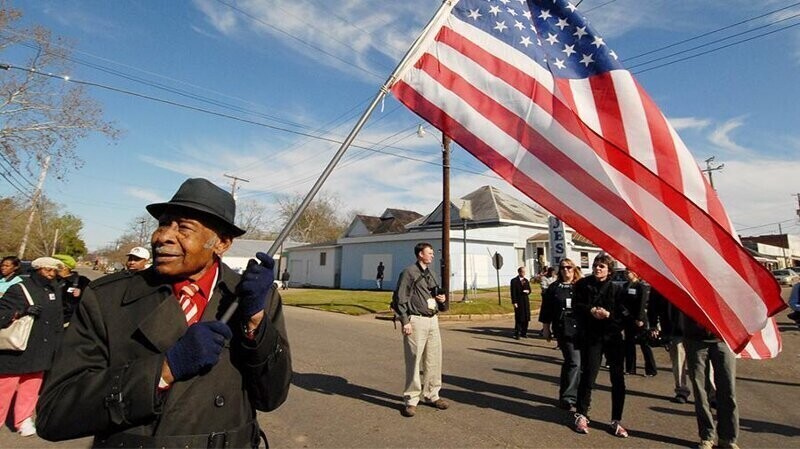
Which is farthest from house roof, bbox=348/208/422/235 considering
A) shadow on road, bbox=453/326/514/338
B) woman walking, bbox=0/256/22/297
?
woman walking, bbox=0/256/22/297

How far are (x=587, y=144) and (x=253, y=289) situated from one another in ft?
8.80

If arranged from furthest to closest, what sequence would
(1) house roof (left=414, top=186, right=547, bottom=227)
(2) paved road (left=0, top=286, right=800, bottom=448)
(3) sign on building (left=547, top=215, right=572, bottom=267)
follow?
(1) house roof (left=414, top=186, right=547, bottom=227) → (3) sign on building (left=547, top=215, right=572, bottom=267) → (2) paved road (left=0, top=286, right=800, bottom=448)

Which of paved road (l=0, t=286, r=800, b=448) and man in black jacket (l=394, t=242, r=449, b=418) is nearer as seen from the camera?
paved road (l=0, t=286, r=800, b=448)

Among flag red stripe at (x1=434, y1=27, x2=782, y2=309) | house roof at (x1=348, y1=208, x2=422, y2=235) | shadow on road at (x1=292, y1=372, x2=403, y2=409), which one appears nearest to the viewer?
flag red stripe at (x1=434, y1=27, x2=782, y2=309)

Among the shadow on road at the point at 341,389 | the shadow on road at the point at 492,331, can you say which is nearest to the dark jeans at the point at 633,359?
the shadow on road at the point at 341,389

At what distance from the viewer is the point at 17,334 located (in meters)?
4.69

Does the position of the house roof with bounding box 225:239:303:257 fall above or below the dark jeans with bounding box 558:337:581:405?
above

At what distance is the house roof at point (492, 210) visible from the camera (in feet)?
111

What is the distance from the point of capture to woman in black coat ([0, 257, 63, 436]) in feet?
15.6

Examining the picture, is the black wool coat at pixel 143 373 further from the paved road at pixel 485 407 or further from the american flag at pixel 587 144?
the paved road at pixel 485 407

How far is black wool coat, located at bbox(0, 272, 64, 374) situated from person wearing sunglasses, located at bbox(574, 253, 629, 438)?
5.92 m

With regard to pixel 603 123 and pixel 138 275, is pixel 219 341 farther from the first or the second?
pixel 603 123

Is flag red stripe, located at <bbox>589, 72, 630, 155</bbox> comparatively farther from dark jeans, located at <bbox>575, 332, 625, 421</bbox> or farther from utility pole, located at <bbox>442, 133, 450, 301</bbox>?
utility pole, located at <bbox>442, 133, 450, 301</bbox>

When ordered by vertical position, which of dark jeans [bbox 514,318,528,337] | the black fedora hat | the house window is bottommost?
dark jeans [bbox 514,318,528,337]
